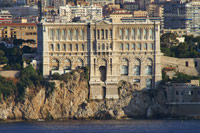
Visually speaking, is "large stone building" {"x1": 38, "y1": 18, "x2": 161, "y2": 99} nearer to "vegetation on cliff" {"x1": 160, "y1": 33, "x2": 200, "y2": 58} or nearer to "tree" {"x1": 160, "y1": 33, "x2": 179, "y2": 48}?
"vegetation on cliff" {"x1": 160, "y1": 33, "x2": 200, "y2": 58}

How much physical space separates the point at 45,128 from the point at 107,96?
37.8ft

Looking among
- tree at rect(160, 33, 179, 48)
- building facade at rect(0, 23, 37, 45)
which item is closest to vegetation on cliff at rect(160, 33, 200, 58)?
tree at rect(160, 33, 179, 48)

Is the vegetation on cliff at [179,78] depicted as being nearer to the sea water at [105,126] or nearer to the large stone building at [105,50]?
the large stone building at [105,50]

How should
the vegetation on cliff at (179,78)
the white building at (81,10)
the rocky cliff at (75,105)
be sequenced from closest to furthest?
the rocky cliff at (75,105)
the vegetation on cliff at (179,78)
the white building at (81,10)

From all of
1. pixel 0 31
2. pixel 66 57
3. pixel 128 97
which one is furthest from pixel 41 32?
pixel 0 31

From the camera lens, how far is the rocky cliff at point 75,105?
108 m

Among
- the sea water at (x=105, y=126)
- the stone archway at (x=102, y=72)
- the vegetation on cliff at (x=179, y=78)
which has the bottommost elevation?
the sea water at (x=105, y=126)

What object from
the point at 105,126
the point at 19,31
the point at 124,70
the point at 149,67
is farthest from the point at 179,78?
the point at 19,31

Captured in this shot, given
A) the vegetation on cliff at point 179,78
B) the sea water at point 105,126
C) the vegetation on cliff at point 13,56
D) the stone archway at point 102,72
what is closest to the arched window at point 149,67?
the vegetation on cliff at point 179,78

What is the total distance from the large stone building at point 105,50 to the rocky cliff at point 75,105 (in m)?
1.90

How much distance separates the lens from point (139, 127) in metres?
102

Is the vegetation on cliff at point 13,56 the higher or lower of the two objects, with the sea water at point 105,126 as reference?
higher

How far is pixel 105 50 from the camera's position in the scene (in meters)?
112

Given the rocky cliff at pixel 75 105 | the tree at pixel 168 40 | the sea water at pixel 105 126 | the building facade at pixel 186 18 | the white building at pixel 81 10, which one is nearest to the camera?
the sea water at pixel 105 126
